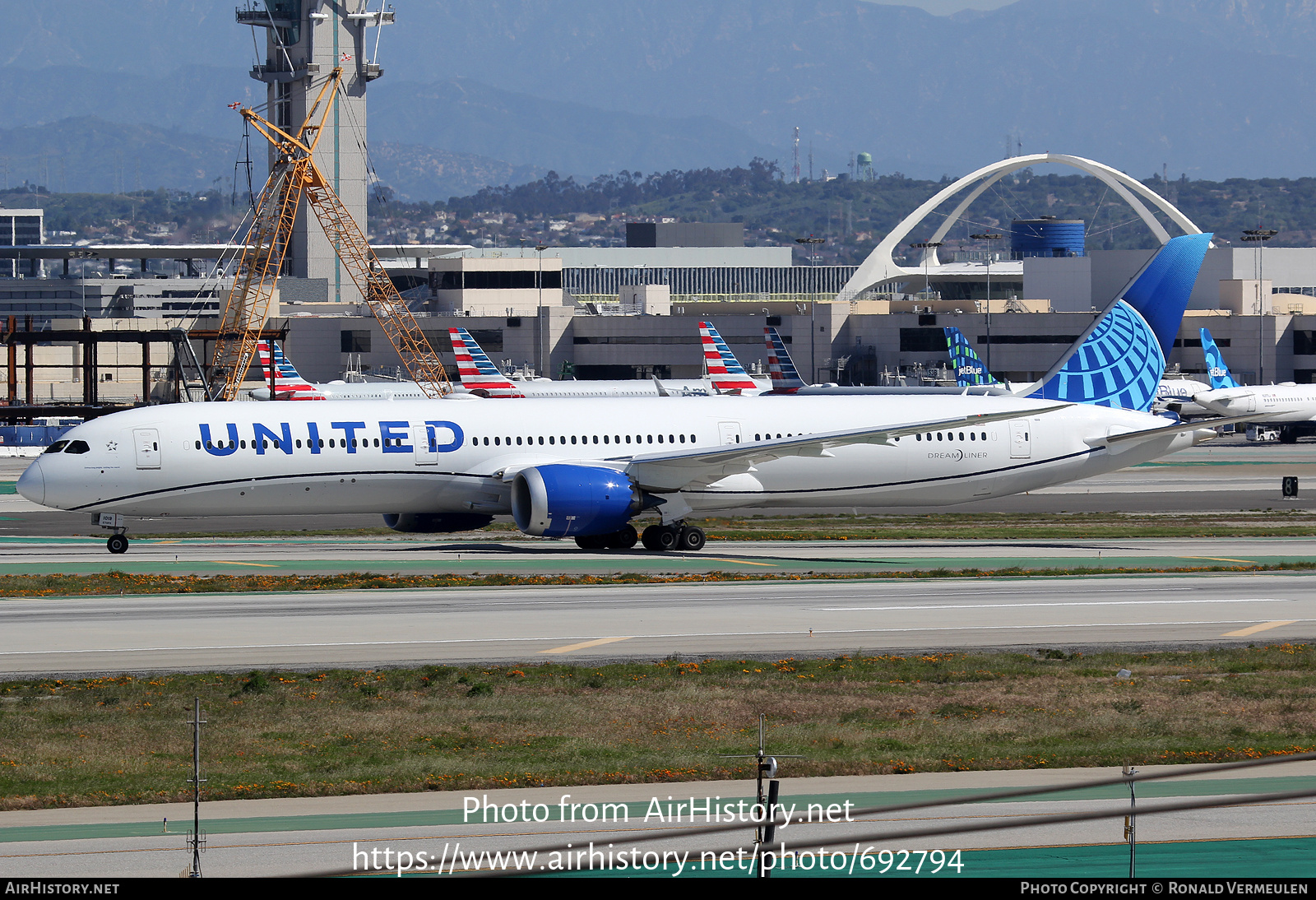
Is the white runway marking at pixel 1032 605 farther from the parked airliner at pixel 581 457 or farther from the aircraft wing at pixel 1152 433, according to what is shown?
the aircraft wing at pixel 1152 433

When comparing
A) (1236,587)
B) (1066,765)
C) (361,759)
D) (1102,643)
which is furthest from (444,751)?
(1236,587)

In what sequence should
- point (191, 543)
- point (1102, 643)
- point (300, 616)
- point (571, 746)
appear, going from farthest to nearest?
point (191, 543) → point (300, 616) → point (1102, 643) → point (571, 746)

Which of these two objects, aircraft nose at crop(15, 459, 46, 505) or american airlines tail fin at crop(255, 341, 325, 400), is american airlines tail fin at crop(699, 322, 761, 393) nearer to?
american airlines tail fin at crop(255, 341, 325, 400)

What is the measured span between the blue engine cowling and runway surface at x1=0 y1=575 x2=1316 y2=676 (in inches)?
245

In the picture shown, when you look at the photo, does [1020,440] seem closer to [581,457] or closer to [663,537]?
[663,537]

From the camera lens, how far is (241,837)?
655 inches

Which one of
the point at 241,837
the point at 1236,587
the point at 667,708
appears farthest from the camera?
the point at 1236,587

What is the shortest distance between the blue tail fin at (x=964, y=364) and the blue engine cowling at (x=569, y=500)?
83399 mm

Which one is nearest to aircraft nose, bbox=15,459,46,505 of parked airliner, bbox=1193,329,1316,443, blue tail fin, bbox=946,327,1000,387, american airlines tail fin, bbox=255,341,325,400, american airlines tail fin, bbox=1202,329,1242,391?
american airlines tail fin, bbox=255,341,325,400

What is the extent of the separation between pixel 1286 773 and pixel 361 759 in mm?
12095

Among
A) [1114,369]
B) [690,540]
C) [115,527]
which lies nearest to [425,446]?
→ [690,540]

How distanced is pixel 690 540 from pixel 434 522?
838 cm

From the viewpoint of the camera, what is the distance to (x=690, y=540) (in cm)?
4675

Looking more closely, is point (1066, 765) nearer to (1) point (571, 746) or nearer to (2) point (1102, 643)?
(1) point (571, 746)
